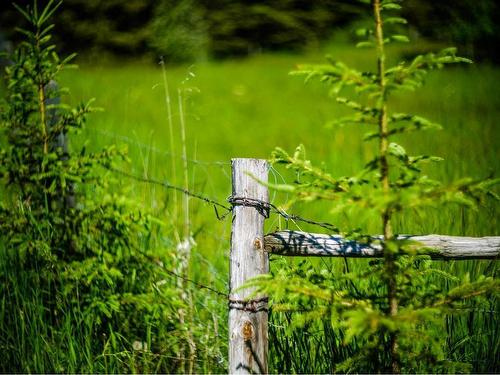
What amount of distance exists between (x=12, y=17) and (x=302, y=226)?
586 inches

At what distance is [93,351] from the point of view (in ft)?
7.04

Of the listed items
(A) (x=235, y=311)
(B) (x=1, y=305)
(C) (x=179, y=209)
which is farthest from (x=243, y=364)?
(C) (x=179, y=209)

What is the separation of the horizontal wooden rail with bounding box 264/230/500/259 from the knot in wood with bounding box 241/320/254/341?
0.27 metres

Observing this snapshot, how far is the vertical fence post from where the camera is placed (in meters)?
1.59

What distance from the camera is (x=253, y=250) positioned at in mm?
1604

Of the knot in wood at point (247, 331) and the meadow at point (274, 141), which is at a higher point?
the meadow at point (274, 141)

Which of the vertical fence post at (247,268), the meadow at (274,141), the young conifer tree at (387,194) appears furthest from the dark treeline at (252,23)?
the young conifer tree at (387,194)

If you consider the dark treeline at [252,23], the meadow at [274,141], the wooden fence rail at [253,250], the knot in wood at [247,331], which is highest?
the dark treeline at [252,23]

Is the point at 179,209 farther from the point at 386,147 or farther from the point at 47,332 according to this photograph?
the point at 386,147

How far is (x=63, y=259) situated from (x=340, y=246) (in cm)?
138

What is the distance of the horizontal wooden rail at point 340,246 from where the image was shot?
64.3 inches

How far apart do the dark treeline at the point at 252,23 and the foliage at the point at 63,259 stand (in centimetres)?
994

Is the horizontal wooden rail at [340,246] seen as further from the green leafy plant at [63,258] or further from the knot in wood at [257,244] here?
the green leafy plant at [63,258]

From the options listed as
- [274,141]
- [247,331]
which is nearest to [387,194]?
[247,331]
